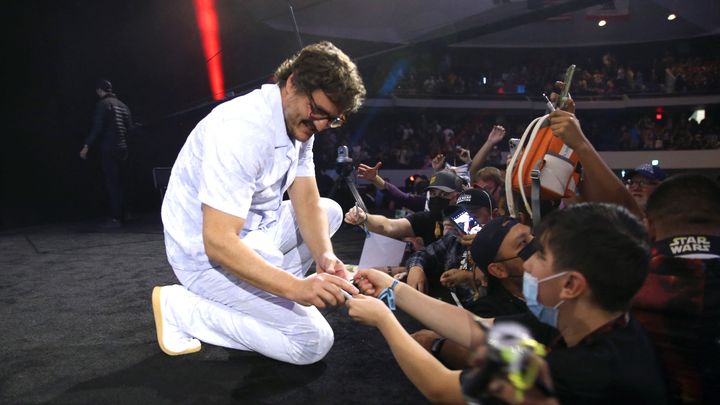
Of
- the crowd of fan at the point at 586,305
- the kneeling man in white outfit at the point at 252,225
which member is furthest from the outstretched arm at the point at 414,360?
the kneeling man in white outfit at the point at 252,225

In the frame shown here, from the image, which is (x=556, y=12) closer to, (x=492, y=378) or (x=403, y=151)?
(x=403, y=151)

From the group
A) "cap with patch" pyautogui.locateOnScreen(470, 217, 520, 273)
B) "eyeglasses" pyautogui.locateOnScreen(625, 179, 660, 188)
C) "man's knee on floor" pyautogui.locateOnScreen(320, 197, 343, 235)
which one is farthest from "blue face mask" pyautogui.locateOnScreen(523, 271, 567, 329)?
"eyeglasses" pyautogui.locateOnScreen(625, 179, 660, 188)

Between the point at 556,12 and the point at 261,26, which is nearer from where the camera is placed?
the point at 556,12

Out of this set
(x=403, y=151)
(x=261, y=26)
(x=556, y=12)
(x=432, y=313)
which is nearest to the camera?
(x=432, y=313)

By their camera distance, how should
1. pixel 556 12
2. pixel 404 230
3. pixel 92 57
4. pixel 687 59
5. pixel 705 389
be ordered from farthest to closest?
pixel 687 59 < pixel 556 12 < pixel 92 57 < pixel 404 230 < pixel 705 389

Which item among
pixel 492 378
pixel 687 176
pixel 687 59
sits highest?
pixel 687 59

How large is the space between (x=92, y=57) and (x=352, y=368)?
6867mm

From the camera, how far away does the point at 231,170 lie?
168 cm

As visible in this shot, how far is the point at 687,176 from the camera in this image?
1657 mm

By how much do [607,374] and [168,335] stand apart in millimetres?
1787

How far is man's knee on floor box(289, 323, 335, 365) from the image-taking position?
1896 mm

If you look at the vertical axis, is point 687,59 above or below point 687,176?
above

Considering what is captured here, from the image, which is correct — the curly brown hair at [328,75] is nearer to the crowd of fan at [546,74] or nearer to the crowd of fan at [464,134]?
the crowd of fan at [464,134]

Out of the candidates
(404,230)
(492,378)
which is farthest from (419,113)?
(492,378)
